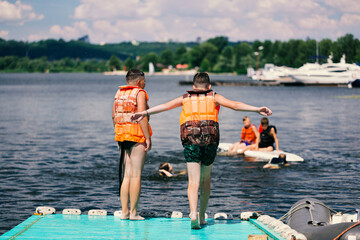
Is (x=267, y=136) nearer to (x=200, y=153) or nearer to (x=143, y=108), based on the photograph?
(x=143, y=108)

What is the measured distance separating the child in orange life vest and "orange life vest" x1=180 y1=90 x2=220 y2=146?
0.76 metres

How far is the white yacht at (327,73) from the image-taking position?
124938mm

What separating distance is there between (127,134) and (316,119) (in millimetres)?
41341

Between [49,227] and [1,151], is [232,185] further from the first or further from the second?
[1,151]

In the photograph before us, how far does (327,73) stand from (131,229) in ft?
417

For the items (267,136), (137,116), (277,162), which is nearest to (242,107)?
(137,116)

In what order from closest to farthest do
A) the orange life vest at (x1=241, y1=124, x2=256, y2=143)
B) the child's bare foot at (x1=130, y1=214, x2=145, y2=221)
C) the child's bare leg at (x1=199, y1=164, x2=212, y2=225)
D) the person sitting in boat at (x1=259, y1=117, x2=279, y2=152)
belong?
the child's bare leg at (x1=199, y1=164, x2=212, y2=225) → the child's bare foot at (x1=130, y1=214, x2=145, y2=221) → the person sitting in boat at (x1=259, y1=117, x2=279, y2=152) → the orange life vest at (x1=241, y1=124, x2=256, y2=143)

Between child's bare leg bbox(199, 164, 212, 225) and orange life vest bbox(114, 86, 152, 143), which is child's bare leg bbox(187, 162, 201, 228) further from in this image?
orange life vest bbox(114, 86, 152, 143)

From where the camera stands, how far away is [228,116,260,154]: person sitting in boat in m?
23.0

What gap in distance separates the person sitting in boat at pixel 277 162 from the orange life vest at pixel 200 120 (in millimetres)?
12635

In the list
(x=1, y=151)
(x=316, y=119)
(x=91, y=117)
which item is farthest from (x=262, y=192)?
(x=91, y=117)

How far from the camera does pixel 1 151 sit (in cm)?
2714

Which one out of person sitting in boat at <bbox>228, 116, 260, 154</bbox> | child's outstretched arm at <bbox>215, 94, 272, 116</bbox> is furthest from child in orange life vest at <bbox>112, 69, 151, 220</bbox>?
person sitting in boat at <bbox>228, 116, 260, 154</bbox>

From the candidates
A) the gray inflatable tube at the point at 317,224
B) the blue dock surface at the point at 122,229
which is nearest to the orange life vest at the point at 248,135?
the gray inflatable tube at the point at 317,224
